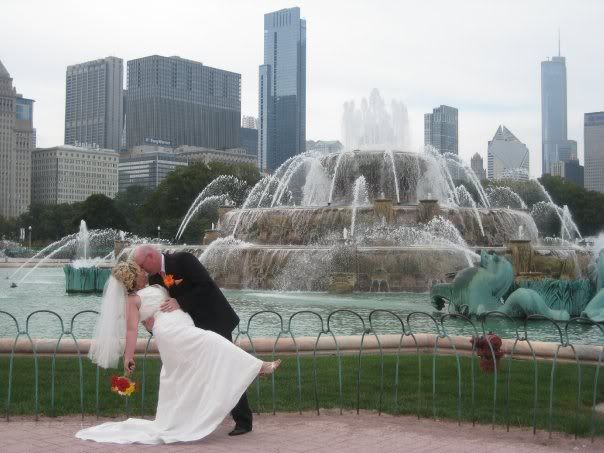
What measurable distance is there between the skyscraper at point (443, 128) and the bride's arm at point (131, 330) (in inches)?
6284

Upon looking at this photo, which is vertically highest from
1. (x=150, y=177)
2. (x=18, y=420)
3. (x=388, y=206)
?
(x=150, y=177)

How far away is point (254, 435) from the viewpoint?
6.52 m

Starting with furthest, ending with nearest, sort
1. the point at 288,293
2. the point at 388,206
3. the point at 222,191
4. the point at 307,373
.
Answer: the point at 222,191 < the point at 388,206 < the point at 288,293 < the point at 307,373

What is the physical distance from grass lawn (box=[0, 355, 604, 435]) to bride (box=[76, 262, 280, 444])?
85cm

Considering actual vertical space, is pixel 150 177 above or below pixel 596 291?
above

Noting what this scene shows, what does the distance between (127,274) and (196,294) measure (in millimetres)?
Result: 576

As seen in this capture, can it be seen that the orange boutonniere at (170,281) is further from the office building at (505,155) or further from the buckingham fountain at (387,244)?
the office building at (505,155)

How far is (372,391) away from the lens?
8203mm

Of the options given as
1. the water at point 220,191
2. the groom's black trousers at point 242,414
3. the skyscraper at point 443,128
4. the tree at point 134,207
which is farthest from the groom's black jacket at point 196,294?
the skyscraper at point 443,128

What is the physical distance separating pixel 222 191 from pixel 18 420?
66.5 meters

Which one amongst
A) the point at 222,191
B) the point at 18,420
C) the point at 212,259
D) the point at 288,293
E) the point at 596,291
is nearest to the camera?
the point at 18,420

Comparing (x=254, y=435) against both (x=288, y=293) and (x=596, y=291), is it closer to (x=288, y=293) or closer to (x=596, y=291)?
(x=596, y=291)

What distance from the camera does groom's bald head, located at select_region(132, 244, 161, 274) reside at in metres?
6.54

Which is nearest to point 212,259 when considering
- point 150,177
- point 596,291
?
point 596,291
